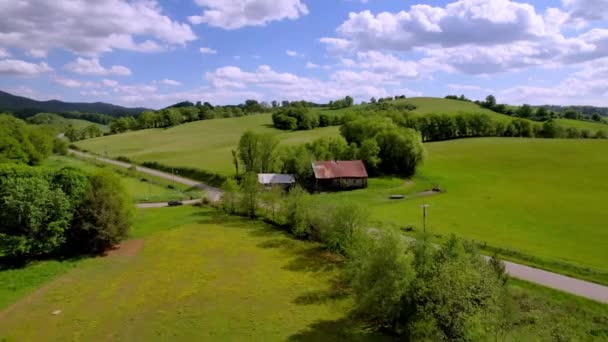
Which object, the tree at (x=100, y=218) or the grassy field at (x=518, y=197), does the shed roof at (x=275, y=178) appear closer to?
the grassy field at (x=518, y=197)

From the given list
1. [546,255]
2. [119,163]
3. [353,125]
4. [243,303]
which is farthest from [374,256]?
[119,163]

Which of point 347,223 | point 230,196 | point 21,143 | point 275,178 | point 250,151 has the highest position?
point 21,143

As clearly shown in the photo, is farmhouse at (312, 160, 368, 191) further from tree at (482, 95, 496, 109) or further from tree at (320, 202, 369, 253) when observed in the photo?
tree at (482, 95, 496, 109)

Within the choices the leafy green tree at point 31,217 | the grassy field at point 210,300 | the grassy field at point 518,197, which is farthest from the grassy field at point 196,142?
the grassy field at point 210,300

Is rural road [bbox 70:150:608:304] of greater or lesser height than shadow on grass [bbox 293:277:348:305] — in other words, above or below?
above

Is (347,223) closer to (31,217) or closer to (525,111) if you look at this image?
(31,217)

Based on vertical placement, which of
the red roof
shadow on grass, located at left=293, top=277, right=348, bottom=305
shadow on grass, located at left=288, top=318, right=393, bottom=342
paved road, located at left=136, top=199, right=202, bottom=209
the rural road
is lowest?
shadow on grass, located at left=288, top=318, right=393, bottom=342

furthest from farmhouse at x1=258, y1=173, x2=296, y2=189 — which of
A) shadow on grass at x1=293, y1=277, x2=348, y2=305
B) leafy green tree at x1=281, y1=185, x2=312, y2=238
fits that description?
shadow on grass at x1=293, y1=277, x2=348, y2=305

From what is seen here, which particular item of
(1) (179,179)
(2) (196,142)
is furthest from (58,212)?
(2) (196,142)
